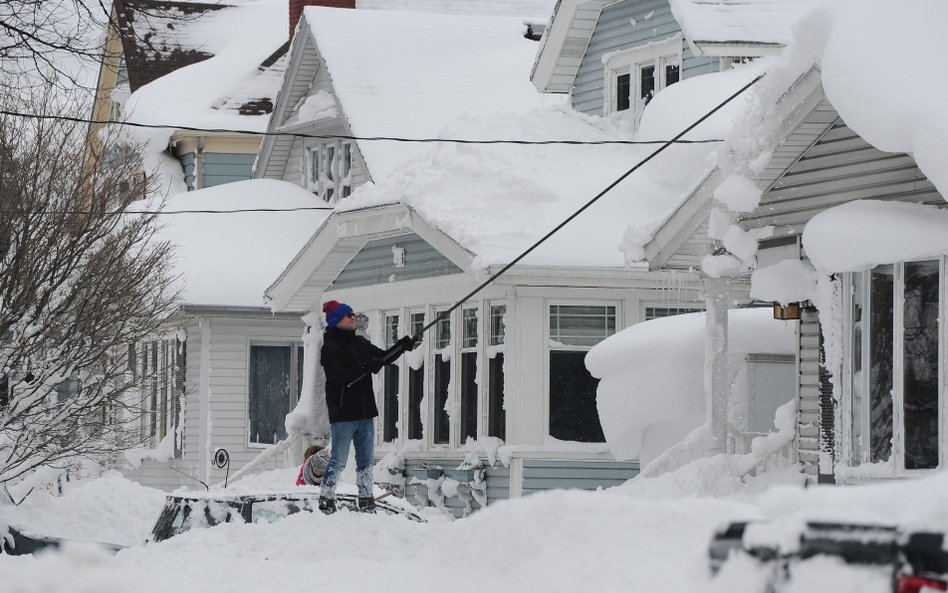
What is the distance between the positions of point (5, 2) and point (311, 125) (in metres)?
14.1

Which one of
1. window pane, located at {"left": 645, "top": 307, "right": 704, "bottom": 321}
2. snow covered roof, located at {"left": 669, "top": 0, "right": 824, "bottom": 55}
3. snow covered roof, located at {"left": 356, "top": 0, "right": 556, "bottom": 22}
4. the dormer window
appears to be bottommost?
window pane, located at {"left": 645, "top": 307, "right": 704, "bottom": 321}

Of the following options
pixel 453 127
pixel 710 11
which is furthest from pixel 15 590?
pixel 710 11

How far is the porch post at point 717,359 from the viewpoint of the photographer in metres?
13.6

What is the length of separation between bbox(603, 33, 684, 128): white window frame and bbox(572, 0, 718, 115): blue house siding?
0.29ft

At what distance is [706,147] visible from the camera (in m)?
19.4

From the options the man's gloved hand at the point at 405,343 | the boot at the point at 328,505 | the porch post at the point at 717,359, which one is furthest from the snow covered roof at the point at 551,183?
the boot at the point at 328,505

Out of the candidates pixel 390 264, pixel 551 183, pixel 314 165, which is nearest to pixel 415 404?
pixel 390 264

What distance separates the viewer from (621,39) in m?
22.6

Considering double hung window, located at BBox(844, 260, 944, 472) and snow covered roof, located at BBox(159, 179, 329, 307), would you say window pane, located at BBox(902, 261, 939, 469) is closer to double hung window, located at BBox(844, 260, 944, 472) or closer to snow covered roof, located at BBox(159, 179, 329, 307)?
double hung window, located at BBox(844, 260, 944, 472)

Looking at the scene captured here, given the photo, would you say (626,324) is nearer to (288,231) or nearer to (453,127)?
(453,127)

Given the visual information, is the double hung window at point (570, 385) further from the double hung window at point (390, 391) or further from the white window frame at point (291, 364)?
the white window frame at point (291, 364)

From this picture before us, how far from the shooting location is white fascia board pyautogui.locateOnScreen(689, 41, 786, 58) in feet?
66.5

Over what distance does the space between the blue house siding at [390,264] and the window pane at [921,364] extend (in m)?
8.58

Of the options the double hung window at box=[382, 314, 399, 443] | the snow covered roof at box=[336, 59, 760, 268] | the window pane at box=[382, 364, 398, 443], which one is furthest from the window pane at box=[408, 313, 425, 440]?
the snow covered roof at box=[336, 59, 760, 268]
